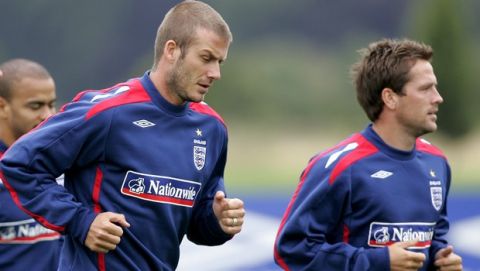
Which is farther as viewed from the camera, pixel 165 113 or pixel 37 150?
pixel 165 113

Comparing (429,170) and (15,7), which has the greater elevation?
(429,170)

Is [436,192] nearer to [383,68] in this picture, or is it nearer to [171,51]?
[383,68]

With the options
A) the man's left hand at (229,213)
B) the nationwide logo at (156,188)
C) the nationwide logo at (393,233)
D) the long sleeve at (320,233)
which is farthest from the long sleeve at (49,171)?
the nationwide logo at (393,233)

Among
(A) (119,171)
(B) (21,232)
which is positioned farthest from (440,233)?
(B) (21,232)

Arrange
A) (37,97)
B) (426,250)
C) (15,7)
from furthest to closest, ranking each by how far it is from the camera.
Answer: (15,7), (37,97), (426,250)

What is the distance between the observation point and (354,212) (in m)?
6.09

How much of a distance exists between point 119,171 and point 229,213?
621 millimetres

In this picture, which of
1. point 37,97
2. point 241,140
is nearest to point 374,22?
point 241,140

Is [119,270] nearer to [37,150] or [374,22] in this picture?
[37,150]

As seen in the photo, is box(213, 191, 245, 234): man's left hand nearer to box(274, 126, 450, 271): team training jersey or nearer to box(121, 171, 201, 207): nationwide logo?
box(121, 171, 201, 207): nationwide logo

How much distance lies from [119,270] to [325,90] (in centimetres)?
4180

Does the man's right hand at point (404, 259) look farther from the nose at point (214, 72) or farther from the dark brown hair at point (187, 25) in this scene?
the dark brown hair at point (187, 25)

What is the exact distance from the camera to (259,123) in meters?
41.8

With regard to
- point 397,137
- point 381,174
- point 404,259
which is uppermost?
point 397,137
